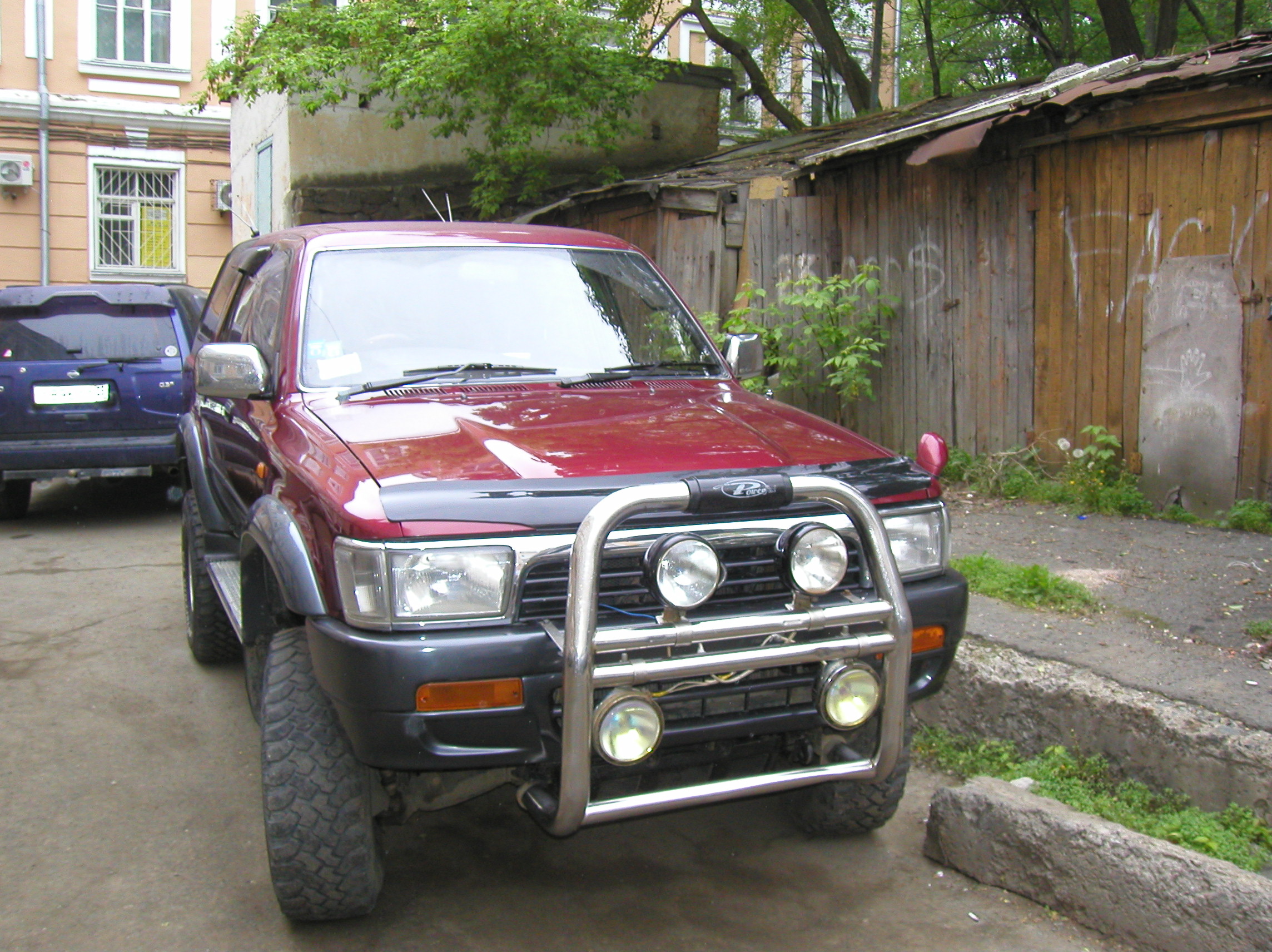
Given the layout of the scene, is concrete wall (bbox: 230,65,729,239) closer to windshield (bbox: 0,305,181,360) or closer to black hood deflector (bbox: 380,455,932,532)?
windshield (bbox: 0,305,181,360)

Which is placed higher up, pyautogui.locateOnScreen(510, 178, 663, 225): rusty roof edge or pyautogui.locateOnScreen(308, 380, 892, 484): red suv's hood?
pyautogui.locateOnScreen(510, 178, 663, 225): rusty roof edge

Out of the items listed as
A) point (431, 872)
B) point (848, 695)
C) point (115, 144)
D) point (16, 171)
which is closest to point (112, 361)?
point (431, 872)

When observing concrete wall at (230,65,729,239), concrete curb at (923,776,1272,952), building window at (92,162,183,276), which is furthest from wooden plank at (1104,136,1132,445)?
building window at (92,162,183,276)

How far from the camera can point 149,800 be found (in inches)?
146

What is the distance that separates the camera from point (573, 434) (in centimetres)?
296

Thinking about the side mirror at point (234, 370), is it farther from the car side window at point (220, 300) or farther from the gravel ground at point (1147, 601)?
the gravel ground at point (1147, 601)

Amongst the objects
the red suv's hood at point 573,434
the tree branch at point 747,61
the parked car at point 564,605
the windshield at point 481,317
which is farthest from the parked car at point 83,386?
the tree branch at point 747,61

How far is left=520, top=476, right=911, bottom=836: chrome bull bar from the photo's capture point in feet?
7.60

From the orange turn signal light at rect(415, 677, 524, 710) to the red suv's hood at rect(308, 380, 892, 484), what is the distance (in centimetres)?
48

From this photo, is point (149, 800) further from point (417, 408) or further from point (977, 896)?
point (977, 896)

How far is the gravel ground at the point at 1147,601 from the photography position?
376 cm

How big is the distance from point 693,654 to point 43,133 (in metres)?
18.8

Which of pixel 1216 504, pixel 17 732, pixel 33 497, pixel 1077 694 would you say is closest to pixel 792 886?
pixel 1077 694

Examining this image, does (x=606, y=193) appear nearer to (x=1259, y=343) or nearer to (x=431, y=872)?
(x=1259, y=343)
